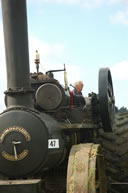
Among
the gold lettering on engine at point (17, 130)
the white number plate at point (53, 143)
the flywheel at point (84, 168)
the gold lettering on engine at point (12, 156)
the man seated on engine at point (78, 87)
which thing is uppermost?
the man seated on engine at point (78, 87)

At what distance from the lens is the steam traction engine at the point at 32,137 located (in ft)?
15.2

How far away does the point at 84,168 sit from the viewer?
4.67 metres

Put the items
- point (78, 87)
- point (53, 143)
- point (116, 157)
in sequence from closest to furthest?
point (53, 143), point (116, 157), point (78, 87)

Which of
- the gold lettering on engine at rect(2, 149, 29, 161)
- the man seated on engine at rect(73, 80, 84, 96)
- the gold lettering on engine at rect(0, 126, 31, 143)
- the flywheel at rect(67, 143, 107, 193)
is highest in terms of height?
the man seated on engine at rect(73, 80, 84, 96)

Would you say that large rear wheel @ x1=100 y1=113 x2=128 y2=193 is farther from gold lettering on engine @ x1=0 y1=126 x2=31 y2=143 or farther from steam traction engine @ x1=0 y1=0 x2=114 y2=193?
gold lettering on engine @ x1=0 y1=126 x2=31 y2=143

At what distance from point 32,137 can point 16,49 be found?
1.15m

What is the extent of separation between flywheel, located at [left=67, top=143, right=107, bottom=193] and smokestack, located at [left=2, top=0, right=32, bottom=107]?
0.94 metres

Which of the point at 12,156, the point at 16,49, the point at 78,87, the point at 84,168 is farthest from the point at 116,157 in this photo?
the point at 16,49

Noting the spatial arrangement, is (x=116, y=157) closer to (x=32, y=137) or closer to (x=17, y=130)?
(x=32, y=137)

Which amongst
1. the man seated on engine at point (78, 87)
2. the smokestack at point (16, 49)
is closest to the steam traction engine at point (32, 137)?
the smokestack at point (16, 49)

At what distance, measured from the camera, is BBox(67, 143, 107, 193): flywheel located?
451 cm

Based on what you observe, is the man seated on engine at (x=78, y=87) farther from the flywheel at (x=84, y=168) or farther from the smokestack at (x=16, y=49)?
the flywheel at (x=84, y=168)

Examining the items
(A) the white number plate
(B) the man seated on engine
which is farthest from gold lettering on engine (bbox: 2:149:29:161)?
(B) the man seated on engine

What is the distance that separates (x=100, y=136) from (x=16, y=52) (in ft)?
9.12
